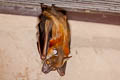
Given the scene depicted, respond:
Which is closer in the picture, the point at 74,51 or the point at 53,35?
the point at 53,35

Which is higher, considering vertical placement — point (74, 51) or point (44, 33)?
point (44, 33)

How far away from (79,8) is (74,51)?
338 millimetres

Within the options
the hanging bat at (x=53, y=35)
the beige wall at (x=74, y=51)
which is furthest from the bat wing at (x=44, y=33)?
the beige wall at (x=74, y=51)

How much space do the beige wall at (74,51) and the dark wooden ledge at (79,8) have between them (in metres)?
0.08

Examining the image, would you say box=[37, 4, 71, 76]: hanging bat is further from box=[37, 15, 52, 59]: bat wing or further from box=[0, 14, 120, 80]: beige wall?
box=[0, 14, 120, 80]: beige wall

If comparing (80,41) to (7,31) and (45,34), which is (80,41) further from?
(7,31)

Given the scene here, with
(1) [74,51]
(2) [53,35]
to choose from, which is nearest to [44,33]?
(2) [53,35]

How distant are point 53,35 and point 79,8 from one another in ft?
0.57

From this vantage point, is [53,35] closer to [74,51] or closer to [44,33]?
[44,33]

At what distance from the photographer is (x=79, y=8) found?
3.64 feet

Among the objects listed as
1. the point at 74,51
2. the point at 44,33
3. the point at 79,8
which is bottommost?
the point at 74,51

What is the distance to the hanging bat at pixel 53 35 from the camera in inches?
42.0

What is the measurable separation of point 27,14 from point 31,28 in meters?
0.16

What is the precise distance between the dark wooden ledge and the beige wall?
80mm
